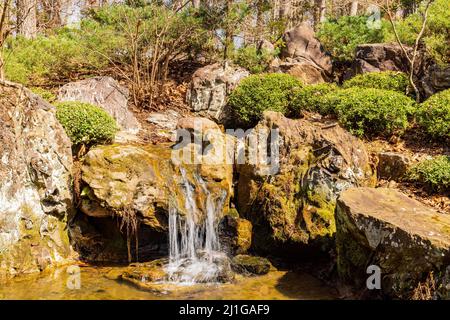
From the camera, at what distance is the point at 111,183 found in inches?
280

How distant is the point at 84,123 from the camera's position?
26.8 ft

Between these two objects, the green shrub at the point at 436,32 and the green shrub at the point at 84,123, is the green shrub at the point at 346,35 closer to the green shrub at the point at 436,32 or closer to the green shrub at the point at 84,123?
the green shrub at the point at 436,32

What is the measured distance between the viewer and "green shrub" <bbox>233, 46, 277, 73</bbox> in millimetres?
12802

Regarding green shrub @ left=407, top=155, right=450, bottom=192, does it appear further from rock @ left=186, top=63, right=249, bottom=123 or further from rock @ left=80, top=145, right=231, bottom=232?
rock @ left=186, top=63, right=249, bottom=123

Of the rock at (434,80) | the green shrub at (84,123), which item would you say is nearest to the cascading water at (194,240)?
the green shrub at (84,123)

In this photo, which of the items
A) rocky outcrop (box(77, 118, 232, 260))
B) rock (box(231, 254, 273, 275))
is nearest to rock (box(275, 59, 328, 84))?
rocky outcrop (box(77, 118, 232, 260))

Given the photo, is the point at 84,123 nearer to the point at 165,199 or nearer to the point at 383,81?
the point at 165,199

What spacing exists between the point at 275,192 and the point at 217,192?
1.06m

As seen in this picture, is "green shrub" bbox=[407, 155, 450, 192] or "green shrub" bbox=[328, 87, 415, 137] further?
"green shrub" bbox=[328, 87, 415, 137]

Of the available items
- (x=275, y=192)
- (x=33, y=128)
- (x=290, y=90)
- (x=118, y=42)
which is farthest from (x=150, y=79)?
(x=275, y=192)

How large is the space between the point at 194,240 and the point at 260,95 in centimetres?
444

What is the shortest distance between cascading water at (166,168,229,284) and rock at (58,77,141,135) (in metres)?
2.95

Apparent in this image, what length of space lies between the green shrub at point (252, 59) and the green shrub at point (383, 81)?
3041 mm

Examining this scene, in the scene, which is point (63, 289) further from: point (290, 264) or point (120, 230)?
point (290, 264)
